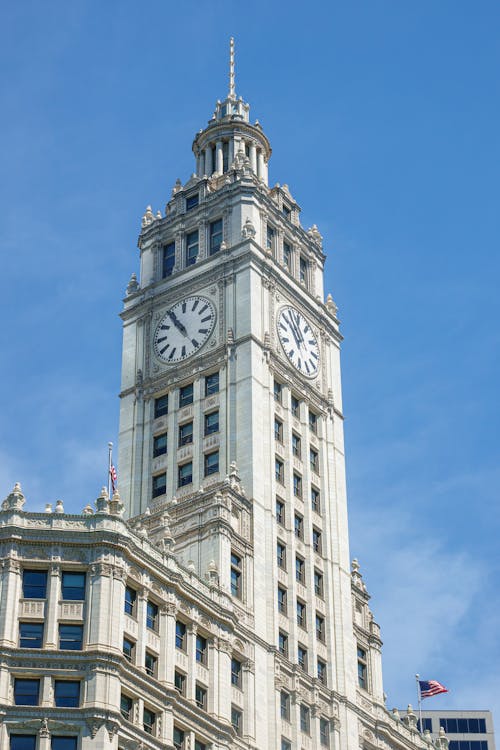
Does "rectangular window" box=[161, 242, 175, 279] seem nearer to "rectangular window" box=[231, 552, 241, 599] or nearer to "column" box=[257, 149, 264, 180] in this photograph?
"column" box=[257, 149, 264, 180]

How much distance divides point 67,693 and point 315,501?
41.9 m

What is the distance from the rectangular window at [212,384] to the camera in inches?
5328

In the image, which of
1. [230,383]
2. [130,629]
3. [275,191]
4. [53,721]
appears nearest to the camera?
[53,721]

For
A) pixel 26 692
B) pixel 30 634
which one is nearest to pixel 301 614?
pixel 30 634

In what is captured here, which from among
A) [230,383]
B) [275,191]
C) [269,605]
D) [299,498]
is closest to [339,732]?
[269,605]

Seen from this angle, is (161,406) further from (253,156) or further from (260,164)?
(253,156)

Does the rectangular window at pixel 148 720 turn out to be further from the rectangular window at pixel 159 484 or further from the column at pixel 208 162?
the column at pixel 208 162

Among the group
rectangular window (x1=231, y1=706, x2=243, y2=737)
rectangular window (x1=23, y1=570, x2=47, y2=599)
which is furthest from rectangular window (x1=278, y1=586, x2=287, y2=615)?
rectangular window (x1=23, y1=570, x2=47, y2=599)

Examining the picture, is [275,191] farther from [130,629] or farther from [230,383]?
[130,629]

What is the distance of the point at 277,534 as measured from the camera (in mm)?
127875

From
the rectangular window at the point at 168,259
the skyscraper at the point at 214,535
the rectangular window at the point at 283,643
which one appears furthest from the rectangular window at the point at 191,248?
the rectangular window at the point at 283,643

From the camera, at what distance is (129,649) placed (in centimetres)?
10369

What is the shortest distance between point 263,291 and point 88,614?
45407 millimetres

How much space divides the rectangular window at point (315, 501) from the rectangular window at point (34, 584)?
36.5m
